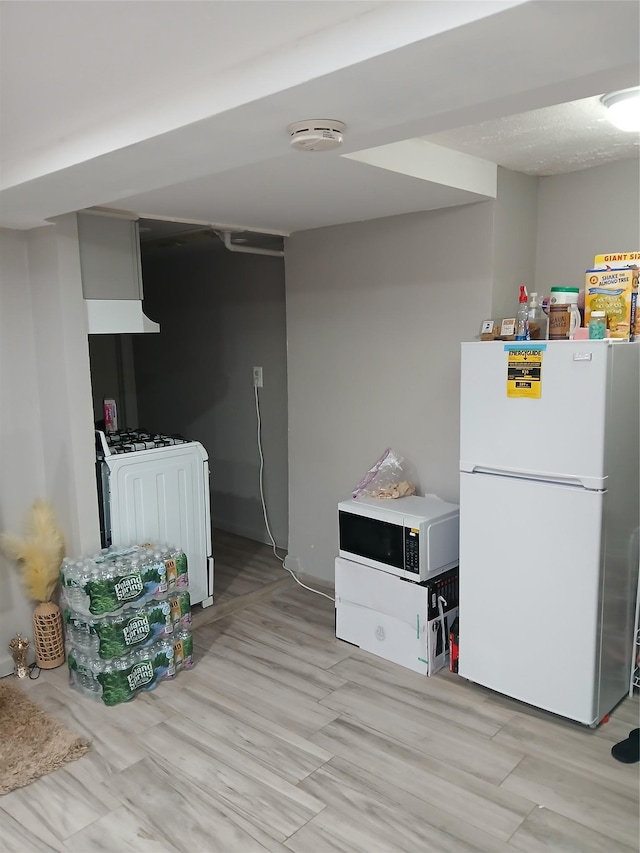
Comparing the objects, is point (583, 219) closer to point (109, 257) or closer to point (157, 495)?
point (109, 257)

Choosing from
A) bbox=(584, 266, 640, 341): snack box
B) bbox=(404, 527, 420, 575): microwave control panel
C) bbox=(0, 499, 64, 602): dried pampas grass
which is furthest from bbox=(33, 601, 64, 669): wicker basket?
bbox=(584, 266, 640, 341): snack box

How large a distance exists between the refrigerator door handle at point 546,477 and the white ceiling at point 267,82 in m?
1.17

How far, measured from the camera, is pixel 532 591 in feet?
8.43

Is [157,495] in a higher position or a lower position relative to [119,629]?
higher

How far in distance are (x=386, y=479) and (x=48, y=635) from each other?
69.9 inches

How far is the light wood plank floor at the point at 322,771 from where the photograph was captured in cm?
205

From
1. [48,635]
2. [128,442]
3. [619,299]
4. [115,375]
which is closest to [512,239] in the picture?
[619,299]

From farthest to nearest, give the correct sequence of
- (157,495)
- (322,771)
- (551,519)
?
(157,495) → (551,519) → (322,771)

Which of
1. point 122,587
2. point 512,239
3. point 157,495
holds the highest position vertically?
A: point 512,239

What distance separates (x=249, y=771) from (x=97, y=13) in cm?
229

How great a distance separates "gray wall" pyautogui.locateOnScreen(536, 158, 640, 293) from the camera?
9.66ft

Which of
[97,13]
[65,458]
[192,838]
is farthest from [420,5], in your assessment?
[65,458]

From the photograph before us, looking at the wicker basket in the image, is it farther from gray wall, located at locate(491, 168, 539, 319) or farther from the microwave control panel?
gray wall, located at locate(491, 168, 539, 319)

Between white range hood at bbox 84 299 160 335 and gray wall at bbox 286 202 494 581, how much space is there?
1019mm
